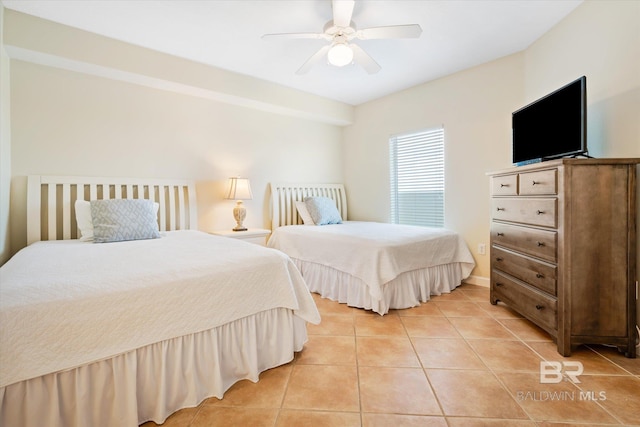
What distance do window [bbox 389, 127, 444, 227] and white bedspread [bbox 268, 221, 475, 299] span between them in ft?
2.04

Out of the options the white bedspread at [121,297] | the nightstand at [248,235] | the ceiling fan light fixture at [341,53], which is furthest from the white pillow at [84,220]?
the ceiling fan light fixture at [341,53]

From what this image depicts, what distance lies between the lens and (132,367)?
121cm

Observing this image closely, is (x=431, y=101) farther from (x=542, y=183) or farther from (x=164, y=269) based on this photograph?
(x=164, y=269)

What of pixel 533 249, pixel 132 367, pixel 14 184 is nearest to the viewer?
pixel 132 367

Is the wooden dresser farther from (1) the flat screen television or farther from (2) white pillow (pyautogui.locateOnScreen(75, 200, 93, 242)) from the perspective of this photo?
(2) white pillow (pyautogui.locateOnScreen(75, 200, 93, 242))

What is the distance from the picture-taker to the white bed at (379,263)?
2.51m

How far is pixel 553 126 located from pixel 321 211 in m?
2.51

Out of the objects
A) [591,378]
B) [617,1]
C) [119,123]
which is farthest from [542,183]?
[119,123]

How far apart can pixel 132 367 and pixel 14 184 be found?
234 centimetres

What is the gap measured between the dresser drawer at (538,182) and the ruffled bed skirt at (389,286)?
46.3 inches

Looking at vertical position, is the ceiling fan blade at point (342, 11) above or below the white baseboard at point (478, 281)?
above

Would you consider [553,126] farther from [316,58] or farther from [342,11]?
[316,58]

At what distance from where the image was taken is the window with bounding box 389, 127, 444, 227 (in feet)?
11.9

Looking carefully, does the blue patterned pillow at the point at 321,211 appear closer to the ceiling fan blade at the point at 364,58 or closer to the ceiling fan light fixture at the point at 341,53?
the ceiling fan blade at the point at 364,58
